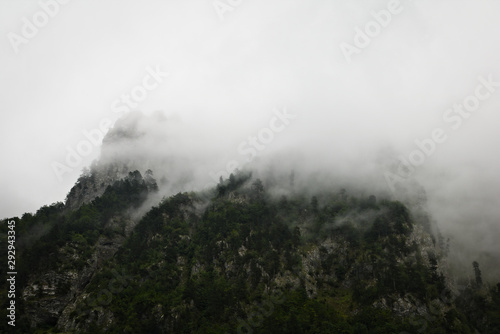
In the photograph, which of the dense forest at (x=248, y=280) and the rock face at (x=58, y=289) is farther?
the rock face at (x=58, y=289)

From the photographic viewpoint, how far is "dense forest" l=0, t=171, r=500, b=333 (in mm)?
143250

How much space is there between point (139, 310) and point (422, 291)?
11688 centimetres

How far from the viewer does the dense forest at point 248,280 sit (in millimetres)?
143250

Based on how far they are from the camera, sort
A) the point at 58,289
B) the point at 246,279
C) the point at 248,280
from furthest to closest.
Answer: the point at 246,279 < the point at 248,280 < the point at 58,289

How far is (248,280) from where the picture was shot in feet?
546

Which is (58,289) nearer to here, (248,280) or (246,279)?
(246,279)

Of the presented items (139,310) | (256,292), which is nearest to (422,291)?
(256,292)

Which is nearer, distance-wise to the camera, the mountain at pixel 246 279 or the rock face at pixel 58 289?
the mountain at pixel 246 279

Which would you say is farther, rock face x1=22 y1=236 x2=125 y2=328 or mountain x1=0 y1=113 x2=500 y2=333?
rock face x1=22 y1=236 x2=125 y2=328

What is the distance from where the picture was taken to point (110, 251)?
193625 mm

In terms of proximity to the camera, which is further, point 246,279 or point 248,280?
point 246,279

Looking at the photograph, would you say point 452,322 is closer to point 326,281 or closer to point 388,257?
point 388,257

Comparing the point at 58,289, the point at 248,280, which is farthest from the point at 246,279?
the point at 58,289

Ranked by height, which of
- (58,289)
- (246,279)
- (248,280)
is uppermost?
(58,289)
